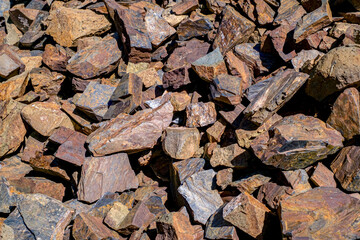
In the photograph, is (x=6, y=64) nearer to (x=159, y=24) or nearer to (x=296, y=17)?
(x=159, y=24)

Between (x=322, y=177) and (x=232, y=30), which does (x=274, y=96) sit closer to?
(x=322, y=177)

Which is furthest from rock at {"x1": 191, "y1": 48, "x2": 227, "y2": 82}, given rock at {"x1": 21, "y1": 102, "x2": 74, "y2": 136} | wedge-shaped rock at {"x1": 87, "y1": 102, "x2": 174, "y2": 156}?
rock at {"x1": 21, "y1": 102, "x2": 74, "y2": 136}

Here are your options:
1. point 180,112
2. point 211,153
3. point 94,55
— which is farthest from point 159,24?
point 211,153

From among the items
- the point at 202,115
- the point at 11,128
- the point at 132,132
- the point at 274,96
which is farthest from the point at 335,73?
the point at 11,128

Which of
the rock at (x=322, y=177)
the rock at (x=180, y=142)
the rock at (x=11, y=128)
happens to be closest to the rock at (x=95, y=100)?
the rock at (x=11, y=128)

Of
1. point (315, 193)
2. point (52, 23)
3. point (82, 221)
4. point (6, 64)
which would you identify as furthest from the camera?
point (52, 23)

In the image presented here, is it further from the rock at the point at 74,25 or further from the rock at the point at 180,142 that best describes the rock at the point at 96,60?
the rock at the point at 180,142

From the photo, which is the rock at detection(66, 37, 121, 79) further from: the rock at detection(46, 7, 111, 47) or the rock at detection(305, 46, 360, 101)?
the rock at detection(305, 46, 360, 101)
